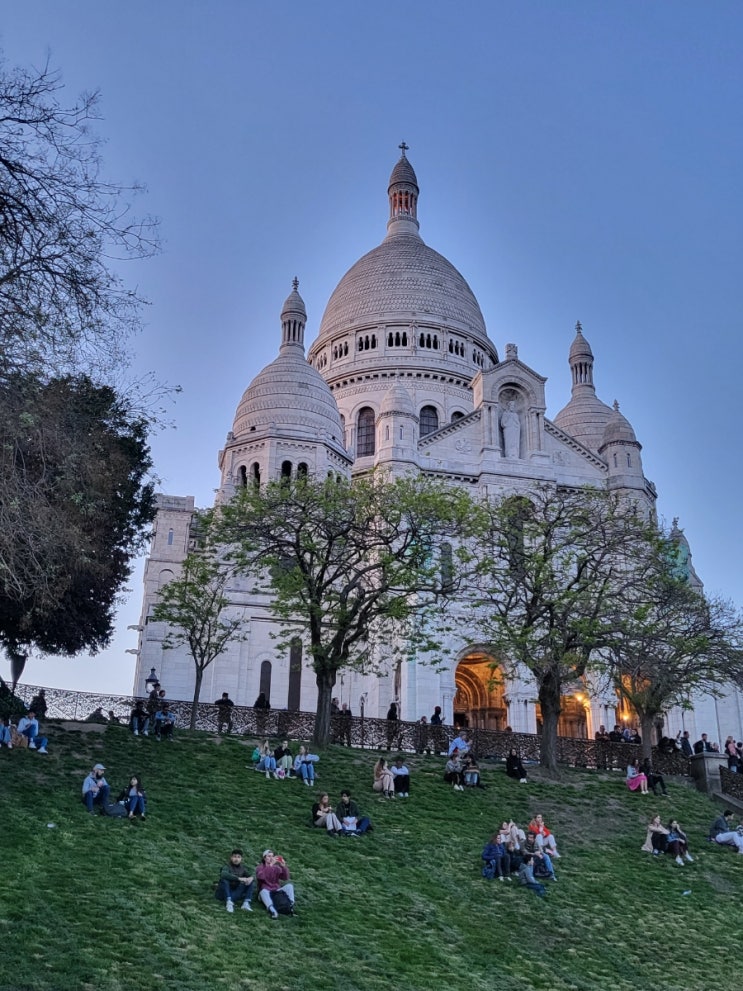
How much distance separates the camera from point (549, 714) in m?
29.8

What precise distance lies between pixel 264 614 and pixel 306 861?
25575 millimetres

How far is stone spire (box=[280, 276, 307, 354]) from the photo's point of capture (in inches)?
2267

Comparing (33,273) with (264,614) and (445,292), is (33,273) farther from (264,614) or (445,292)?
(445,292)

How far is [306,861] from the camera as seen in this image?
18438 millimetres

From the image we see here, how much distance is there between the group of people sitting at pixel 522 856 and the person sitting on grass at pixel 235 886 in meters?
5.28

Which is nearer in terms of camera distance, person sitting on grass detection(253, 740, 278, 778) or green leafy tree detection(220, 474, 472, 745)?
person sitting on grass detection(253, 740, 278, 778)

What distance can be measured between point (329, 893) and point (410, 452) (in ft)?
94.6

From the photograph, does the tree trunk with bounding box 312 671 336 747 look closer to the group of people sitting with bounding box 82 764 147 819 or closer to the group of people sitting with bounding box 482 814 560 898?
the group of people sitting with bounding box 482 814 560 898

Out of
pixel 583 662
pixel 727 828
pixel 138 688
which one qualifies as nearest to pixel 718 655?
pixel 583 662

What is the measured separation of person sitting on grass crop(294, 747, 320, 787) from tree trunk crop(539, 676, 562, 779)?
314 inches

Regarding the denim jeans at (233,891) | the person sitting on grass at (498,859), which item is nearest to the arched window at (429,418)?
the person sitting on grass at (498,859)

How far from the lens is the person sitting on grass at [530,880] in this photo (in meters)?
18.9

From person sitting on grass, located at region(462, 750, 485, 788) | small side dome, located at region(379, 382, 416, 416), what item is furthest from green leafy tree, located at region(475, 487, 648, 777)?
small side dome, located at region(379, 382, 416, 416)

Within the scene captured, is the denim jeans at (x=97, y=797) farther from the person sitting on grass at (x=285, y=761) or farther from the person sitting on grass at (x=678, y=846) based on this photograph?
the person sitting on grass at (x=678, y=846)
